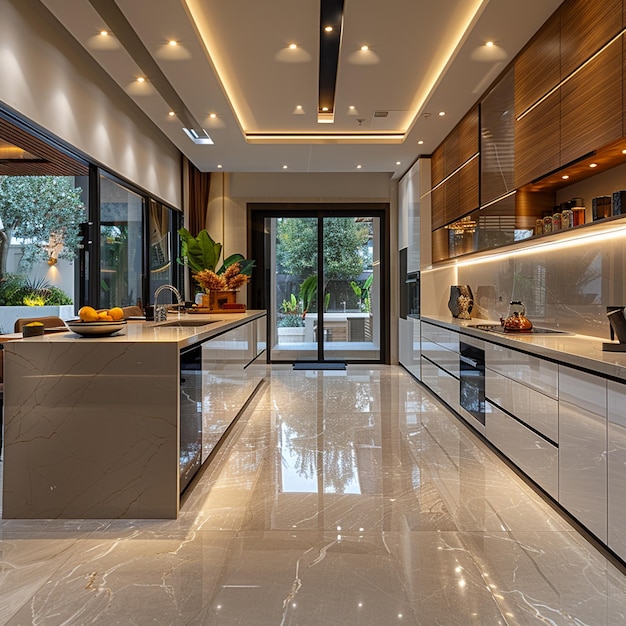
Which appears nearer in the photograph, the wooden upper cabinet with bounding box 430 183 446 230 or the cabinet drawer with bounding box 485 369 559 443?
the cabinet drawer with bounding box 485 369 559 443

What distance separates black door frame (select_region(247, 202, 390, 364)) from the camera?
7.95m

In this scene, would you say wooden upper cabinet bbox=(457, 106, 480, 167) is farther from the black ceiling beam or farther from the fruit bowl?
the fruit bowl

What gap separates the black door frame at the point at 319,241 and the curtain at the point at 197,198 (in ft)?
2.15

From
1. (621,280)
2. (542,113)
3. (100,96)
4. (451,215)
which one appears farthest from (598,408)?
(100,96)

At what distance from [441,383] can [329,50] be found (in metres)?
3.00

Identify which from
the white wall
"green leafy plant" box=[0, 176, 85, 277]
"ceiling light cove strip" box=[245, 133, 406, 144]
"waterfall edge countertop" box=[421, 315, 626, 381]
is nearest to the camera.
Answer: "waterfall edge countertop" box=[421, 315, 626, 381]

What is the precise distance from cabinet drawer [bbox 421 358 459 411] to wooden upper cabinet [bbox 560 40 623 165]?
6.98 ft

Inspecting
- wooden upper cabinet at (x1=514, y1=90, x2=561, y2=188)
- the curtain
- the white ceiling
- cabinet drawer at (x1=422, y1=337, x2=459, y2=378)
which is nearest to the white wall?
the white ceiling

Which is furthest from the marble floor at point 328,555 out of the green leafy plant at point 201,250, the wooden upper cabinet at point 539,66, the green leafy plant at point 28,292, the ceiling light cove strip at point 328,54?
the green leafy plant at point 201,250

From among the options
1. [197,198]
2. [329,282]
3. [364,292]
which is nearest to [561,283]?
[364,292]

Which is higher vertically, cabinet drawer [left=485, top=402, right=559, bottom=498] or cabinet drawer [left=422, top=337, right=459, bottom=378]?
cabinet drawer [left=422, top=337, right=459, bottom=378]

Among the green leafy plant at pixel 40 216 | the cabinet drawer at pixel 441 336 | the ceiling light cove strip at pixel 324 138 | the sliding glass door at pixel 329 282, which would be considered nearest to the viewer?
the green leafy plant at pixel 40 216

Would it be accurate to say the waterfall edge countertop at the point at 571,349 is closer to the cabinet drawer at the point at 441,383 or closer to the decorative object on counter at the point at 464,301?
the cabinet drawer at the point at 441,383

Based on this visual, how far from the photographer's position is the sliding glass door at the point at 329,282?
26.5 ft
